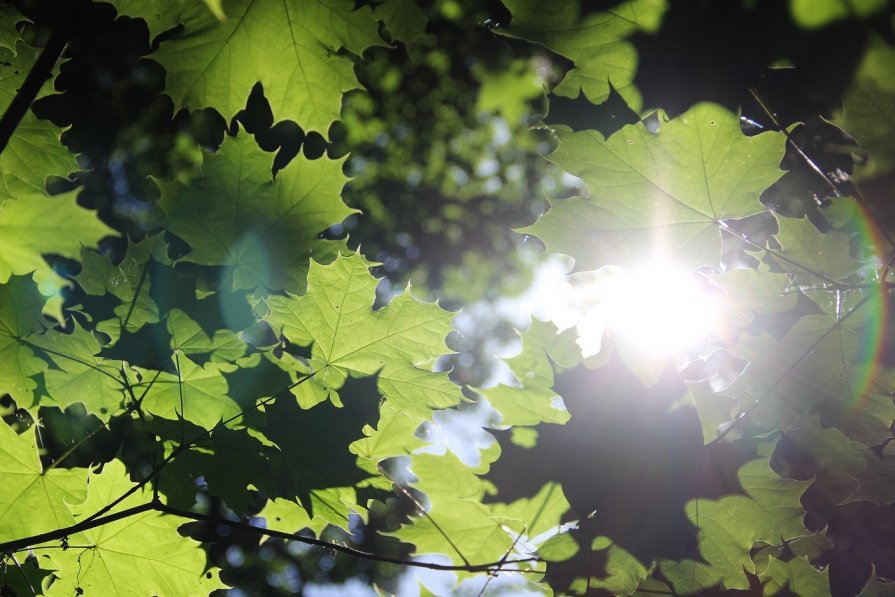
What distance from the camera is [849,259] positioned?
1.54 m

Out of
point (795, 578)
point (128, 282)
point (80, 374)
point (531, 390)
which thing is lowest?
point (795, 578)

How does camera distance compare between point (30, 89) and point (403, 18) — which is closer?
point (30, 89)

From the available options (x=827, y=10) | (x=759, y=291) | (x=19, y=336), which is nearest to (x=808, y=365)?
(x=759, y=291)

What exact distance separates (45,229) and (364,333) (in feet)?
2.50

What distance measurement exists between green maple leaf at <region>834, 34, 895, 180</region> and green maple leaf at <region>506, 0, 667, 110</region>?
0.42 meters

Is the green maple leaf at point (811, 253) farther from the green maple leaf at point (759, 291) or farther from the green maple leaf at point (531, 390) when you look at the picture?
the green maple leaf at point (531, 390)

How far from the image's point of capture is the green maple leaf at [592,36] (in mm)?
1432

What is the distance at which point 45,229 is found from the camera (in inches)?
41.5

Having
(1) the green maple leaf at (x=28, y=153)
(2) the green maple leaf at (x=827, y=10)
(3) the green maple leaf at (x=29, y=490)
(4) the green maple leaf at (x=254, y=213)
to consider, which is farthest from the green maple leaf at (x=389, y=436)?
(2) the green maple leaf at (x=827, y=10)

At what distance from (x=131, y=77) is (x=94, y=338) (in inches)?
450

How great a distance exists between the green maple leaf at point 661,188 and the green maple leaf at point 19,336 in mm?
1249

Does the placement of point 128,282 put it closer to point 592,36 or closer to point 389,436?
point 389,436

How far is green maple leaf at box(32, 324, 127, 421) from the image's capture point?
1.58m

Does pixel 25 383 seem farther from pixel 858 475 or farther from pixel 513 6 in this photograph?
pixel 858 475
